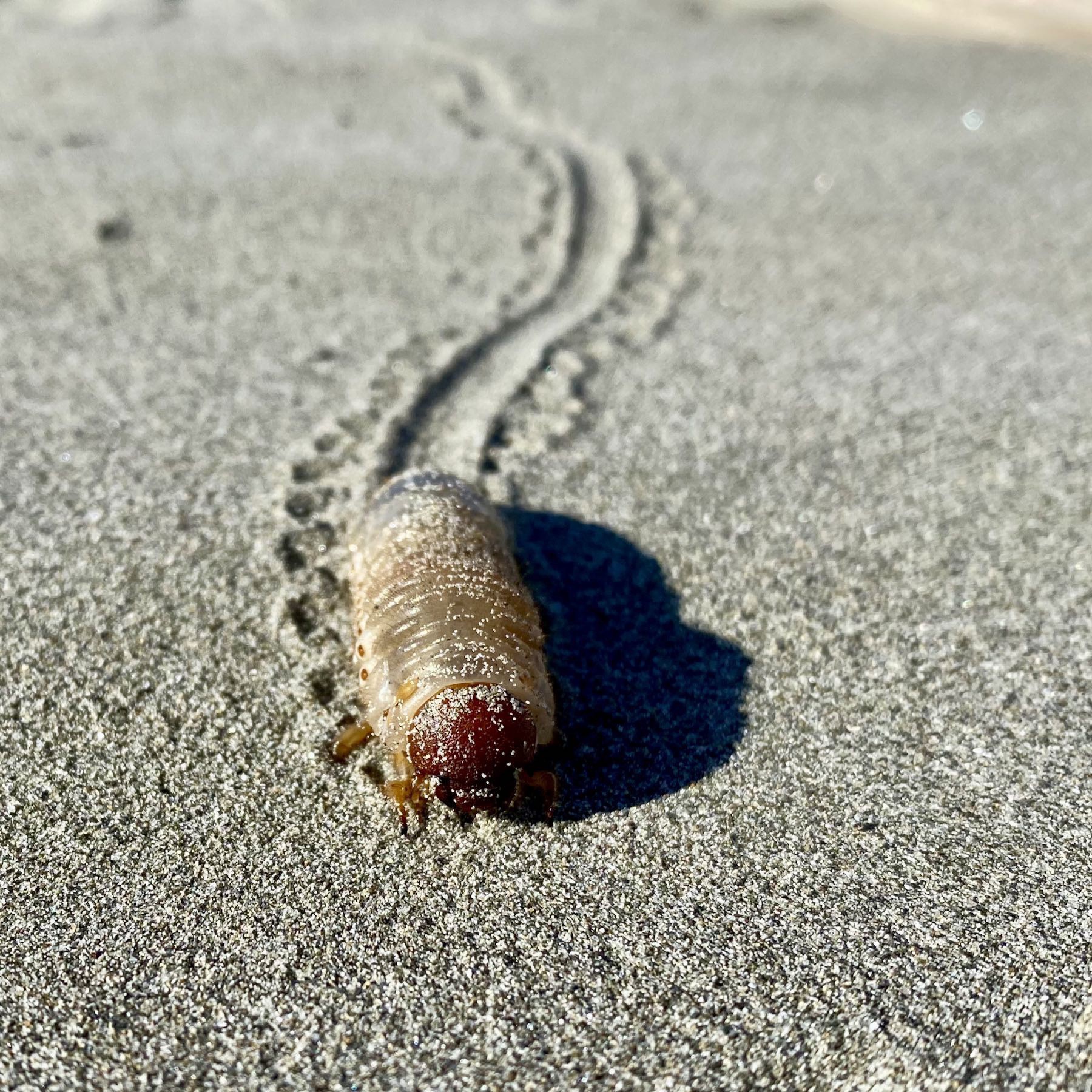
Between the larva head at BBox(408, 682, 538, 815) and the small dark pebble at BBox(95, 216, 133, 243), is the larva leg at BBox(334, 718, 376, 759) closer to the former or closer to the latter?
the larva head at BBox(408, 682, 538, 815)

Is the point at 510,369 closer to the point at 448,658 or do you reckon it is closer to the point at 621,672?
the point at 621,672

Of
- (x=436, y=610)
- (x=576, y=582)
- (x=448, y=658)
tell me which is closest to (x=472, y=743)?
(x=448, y=658)

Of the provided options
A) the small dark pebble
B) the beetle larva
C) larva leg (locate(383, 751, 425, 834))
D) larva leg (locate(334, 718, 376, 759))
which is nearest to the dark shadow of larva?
the beetle larva

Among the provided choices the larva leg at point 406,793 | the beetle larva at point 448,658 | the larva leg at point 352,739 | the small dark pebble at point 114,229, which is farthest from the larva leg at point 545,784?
the small dark pebble at point 114,229

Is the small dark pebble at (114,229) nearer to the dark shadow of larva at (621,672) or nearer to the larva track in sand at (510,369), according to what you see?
the larva track in sand at (510,369)

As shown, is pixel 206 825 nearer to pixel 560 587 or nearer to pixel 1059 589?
pixel 560 587

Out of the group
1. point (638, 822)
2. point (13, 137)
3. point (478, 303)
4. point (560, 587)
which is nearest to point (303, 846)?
point (638, 822)
